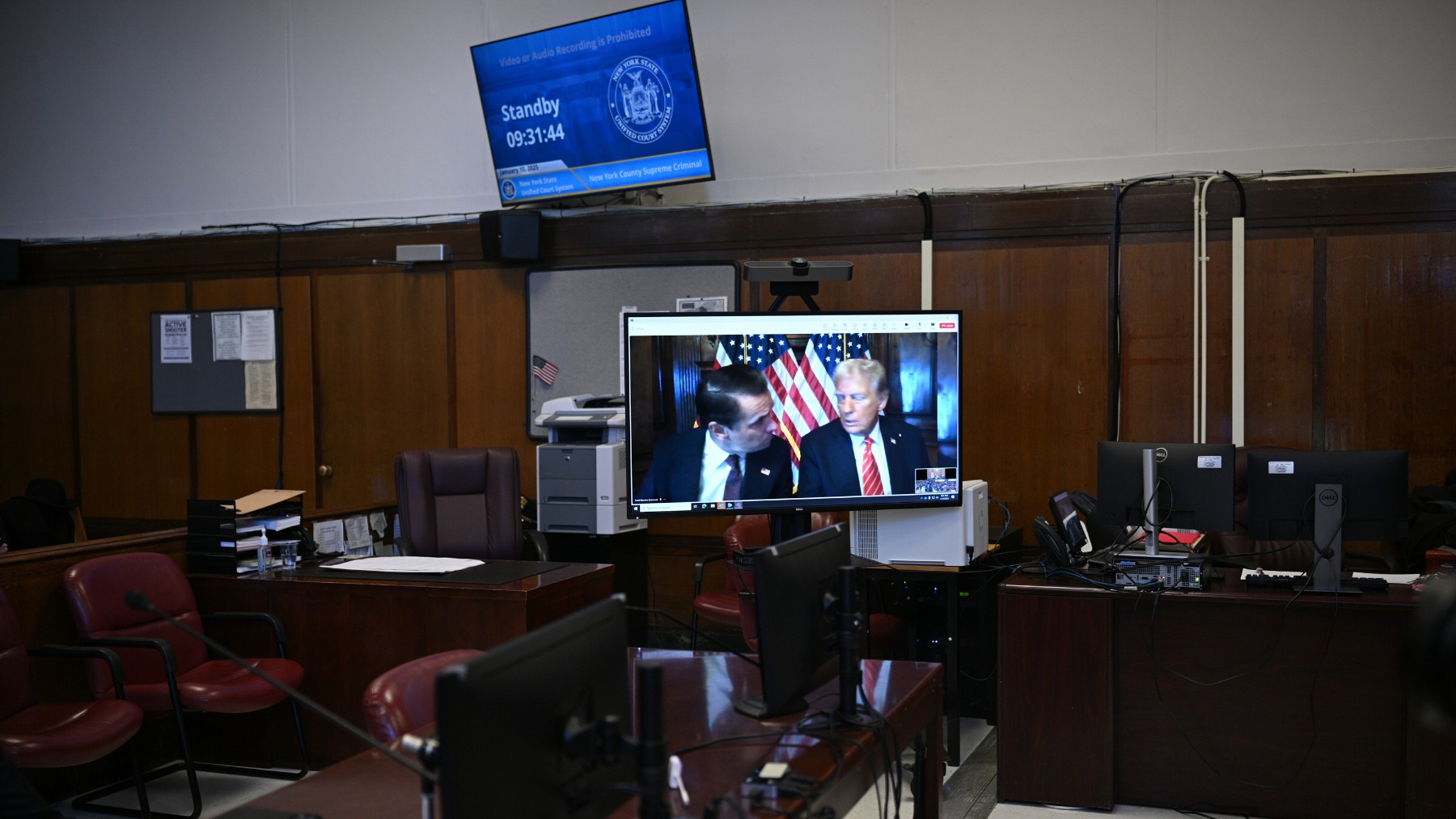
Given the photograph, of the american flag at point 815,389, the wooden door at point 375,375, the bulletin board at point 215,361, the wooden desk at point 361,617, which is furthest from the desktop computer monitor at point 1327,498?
the bulletin board at point 215,361

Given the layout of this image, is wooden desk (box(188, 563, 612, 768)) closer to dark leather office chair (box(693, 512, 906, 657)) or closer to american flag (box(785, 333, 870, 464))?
dark leather office chair (box(693, 512, 906, 657))

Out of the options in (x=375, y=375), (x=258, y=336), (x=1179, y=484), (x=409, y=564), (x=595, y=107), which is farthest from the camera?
(x=258, y=336)

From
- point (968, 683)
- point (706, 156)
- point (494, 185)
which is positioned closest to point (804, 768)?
point (968, 683)

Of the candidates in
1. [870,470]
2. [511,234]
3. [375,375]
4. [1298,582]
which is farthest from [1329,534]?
[375,375]

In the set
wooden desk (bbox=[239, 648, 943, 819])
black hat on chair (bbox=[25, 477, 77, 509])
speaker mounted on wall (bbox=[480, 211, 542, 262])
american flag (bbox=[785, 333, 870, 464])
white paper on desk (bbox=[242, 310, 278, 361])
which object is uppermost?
speaker mounted on wall (bbox=[480, 211, 542, 262])

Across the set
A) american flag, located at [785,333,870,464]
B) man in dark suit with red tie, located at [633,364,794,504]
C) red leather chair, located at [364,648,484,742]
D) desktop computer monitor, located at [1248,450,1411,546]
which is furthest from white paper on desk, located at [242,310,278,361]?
desktop computer monitor, located at [1248,450,1411,546]

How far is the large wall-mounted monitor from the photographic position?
10.7 feet

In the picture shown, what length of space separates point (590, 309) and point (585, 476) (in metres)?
1.15

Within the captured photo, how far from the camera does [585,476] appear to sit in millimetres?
5297

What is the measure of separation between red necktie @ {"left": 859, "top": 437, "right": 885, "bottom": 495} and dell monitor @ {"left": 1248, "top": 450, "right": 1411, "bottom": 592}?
1231 millimetres

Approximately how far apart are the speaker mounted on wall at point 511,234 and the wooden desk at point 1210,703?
332 cm

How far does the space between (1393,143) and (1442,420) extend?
48.8 inches

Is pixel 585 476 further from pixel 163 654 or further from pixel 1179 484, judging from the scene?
pixel 1179 484

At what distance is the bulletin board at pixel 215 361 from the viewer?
6.82 meters
